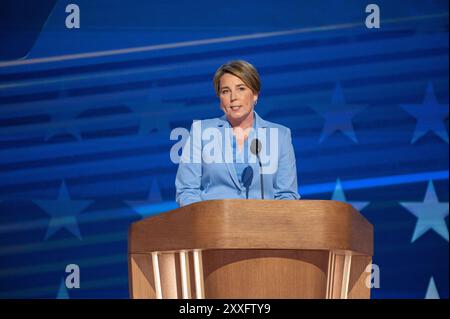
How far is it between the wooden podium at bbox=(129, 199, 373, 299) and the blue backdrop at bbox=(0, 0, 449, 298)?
2.10 meters

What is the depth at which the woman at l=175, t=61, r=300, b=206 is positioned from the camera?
3.62 metres

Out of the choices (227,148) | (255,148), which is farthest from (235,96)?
(255,148)

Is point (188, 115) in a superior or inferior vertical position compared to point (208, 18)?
inferior

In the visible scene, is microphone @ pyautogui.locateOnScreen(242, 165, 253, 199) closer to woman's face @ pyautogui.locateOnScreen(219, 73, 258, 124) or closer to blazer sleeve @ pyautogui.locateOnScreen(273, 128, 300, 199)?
blazer sleeve @ pyautogui.locateOnScreen(273, 128, 300, 199)

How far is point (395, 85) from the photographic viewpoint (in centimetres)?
531

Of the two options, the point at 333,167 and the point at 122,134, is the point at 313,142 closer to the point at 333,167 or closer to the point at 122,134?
the point at 333,167

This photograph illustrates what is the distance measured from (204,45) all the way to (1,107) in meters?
→ 1.27

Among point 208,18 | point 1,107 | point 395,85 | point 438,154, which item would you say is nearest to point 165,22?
point 208,18

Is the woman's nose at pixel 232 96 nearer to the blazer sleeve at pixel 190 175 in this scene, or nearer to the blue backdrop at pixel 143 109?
the blazer sleeve at pixel 190 175

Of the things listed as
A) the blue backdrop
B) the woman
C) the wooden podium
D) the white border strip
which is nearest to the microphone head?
the woman

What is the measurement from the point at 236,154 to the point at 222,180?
152 millimetres

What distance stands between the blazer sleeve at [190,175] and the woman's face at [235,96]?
8.0 inches

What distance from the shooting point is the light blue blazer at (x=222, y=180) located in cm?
361

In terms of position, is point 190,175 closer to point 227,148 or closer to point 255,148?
point 227,148
